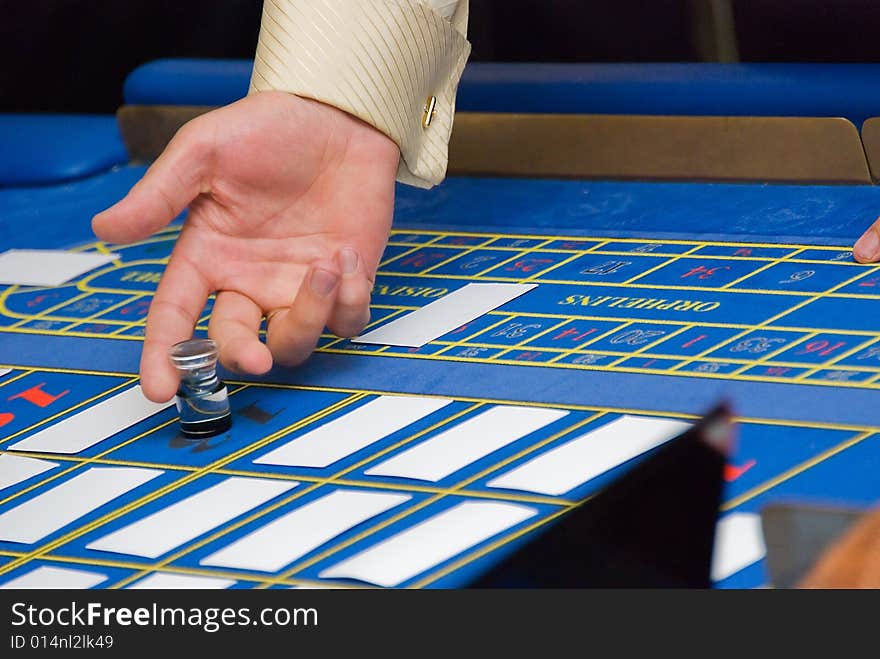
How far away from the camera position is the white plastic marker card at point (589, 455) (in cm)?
132

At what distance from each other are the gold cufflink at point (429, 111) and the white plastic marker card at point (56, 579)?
0.95 meters

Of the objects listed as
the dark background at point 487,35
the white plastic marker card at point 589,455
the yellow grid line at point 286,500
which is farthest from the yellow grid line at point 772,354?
the dark background at point 487,35

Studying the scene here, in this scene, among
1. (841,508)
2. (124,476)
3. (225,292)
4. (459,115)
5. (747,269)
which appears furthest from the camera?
(459,115)

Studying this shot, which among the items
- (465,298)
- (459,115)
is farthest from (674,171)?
(465,298)

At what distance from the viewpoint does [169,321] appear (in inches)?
63.0

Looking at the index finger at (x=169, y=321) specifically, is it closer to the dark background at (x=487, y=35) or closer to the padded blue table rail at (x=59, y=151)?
the padded blue table rail at (x=59, y=151)

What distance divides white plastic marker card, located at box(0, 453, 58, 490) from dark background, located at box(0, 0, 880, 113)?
6.23 ft

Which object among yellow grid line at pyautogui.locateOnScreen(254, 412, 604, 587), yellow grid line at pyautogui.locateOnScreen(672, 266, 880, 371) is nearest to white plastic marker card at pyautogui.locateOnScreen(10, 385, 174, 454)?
yellow grid line at pyautogui.locateOnScreen(254, 412, 604, 587)

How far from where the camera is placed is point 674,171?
2.26 meters

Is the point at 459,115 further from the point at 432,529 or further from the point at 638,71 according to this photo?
the point at 432,529

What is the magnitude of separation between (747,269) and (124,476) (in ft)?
3.00

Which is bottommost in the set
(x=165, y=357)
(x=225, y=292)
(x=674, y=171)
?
(x=165, y=357)

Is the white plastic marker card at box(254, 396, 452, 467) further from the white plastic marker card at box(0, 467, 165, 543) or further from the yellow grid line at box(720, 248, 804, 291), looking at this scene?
the yellow grid line at box(720, 248, 804, 291)

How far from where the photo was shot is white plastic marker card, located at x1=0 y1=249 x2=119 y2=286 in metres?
2.11
